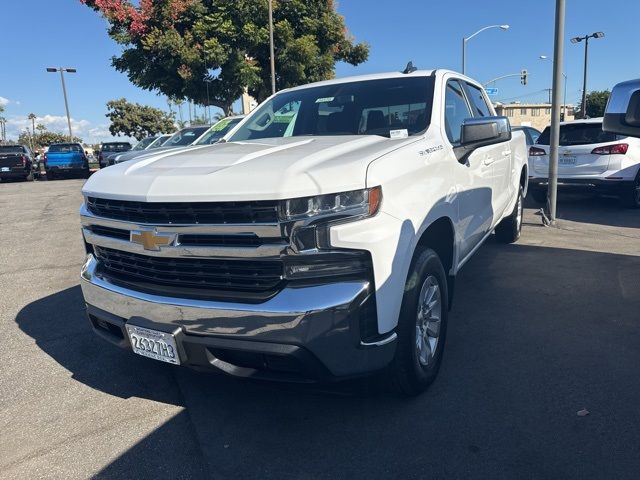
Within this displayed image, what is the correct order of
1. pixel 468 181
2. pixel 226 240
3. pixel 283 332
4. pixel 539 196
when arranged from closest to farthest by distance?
pixel 283 332
pixel 226 240
pixel 468 181
pixel 539 196

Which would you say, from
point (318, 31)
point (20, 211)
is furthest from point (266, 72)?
point (20, 211)

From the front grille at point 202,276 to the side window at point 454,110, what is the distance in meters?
1.89

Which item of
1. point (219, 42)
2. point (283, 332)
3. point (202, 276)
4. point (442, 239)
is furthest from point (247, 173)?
point (219, 42)

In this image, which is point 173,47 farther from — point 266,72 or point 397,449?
point 397,449

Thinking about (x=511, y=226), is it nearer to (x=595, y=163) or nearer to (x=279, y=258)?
(x=595, y=163)

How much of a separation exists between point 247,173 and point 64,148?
24.7 m

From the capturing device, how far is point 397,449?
Answer: 8.39 feet

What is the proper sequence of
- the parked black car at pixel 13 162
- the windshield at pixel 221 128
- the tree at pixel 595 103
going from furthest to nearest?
the tree at pixel 595 103 < the parked black car at pixel 13 162 < the windshield at pixel 221 128

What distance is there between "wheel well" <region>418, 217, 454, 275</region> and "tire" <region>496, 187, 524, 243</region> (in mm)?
3230

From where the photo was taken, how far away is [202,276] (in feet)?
8.32

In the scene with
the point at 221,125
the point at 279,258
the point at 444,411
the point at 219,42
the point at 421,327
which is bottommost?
the point at 444,411

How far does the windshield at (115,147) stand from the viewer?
2681 cm

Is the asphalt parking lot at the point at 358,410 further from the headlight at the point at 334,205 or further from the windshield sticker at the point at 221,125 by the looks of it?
the windshield sticker at the point at 221,125

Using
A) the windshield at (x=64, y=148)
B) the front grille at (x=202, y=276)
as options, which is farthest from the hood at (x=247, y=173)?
the windshield at (x=64, y=148)
